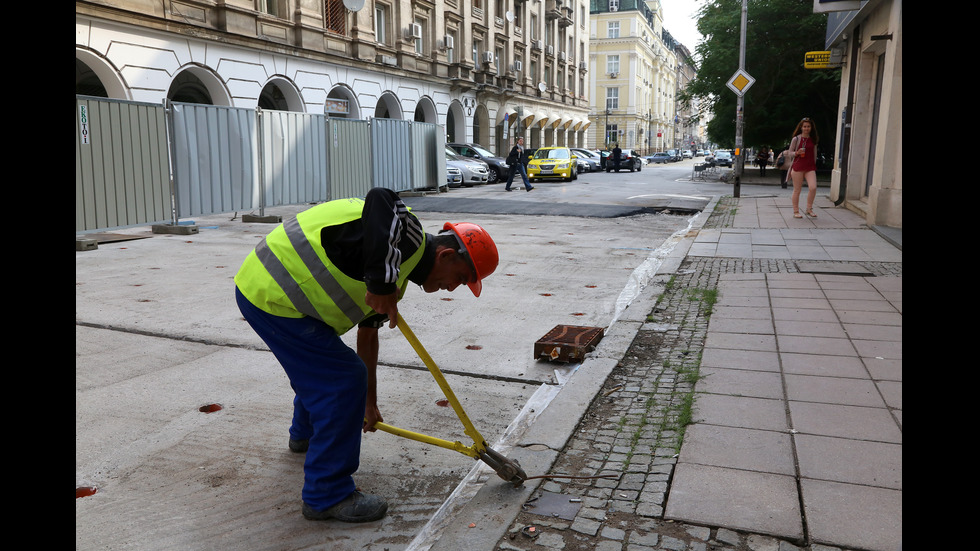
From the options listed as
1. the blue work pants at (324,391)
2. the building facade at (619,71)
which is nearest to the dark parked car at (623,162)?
the blue work pants at (324,391)

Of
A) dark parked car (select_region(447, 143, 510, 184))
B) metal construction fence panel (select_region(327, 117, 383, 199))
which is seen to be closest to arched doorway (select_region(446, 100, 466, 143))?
dark parked car (select_region(447, 143, 510, 184))

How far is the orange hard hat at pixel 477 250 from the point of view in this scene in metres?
2.66

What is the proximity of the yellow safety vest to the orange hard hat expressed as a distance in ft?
0.51

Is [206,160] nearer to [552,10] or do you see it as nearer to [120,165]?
[120,165]

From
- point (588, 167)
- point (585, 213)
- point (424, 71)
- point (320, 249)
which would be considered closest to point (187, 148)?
point (585, 213)

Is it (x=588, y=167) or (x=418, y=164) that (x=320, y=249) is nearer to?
(x=418, y=164)

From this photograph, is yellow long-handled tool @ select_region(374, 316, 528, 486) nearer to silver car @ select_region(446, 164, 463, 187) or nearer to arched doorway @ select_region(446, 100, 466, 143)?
silver car @ select_region(446, 164, 463, 187)

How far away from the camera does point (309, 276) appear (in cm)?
260

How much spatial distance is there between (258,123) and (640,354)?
9803mm

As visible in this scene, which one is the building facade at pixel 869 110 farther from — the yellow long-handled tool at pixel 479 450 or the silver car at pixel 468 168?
Result: the silver car at pixel 468 168

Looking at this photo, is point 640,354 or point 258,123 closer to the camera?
point 640,354

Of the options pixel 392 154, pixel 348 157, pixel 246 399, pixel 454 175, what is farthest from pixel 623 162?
pixel 246 399

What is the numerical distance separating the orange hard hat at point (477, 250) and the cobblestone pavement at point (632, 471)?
35.9 inches
